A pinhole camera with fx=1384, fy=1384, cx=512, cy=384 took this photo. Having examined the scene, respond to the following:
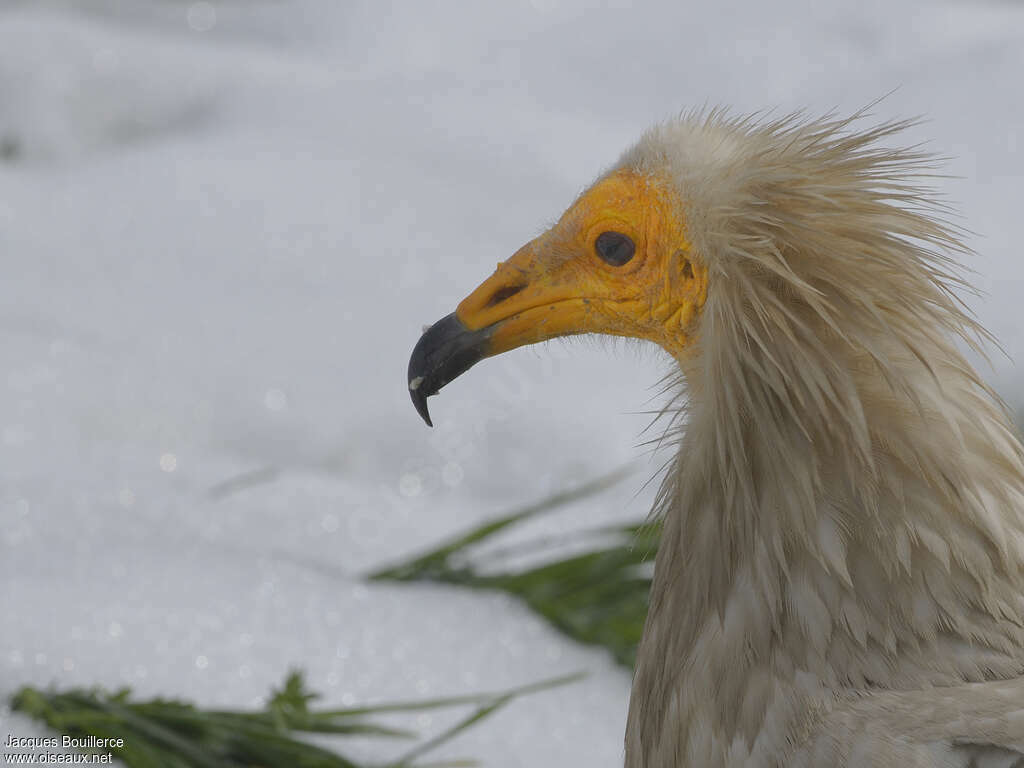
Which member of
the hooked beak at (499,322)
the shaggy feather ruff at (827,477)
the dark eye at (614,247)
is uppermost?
the dark eye at (614,247)

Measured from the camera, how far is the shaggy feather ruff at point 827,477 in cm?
175

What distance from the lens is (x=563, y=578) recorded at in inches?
138

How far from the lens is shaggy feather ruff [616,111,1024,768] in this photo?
1.75 metres

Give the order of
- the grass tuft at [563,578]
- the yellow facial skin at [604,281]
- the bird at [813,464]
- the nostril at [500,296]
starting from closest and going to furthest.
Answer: the bird at [813,464]
the yellow facial skin at [604,281]
the nostril at [500,296]
the grass tuft at [563,578]

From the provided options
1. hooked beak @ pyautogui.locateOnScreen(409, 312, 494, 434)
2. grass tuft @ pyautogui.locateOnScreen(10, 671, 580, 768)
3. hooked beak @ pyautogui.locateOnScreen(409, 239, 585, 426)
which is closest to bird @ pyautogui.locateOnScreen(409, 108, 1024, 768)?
hooked beak @ pyautogui.locateOnScreen(409, 239, 585, 426)

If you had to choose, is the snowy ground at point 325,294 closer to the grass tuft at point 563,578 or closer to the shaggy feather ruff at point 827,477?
the grass tuft at point 563,578

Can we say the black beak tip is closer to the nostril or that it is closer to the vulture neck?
the nostril

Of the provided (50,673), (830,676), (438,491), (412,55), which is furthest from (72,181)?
(830,676)

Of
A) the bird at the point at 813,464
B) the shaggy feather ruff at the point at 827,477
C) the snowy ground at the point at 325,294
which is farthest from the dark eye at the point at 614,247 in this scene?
the snowy ground at the point at 325,294

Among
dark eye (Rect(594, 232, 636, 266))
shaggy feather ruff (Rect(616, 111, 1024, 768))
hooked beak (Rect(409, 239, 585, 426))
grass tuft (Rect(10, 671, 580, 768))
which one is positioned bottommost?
grass tuft (Rect(10, 671, 580, 768))

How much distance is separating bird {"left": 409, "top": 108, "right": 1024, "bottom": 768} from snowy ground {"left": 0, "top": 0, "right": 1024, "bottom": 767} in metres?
0.41

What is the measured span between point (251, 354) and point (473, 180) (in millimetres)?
1340

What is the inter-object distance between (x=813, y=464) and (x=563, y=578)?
69.2 inches

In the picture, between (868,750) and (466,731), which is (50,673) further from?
(868,750)
